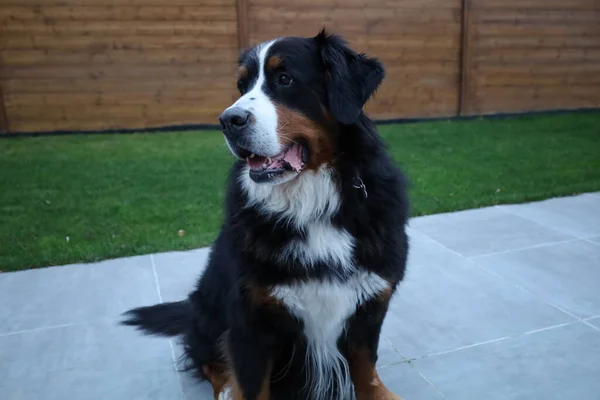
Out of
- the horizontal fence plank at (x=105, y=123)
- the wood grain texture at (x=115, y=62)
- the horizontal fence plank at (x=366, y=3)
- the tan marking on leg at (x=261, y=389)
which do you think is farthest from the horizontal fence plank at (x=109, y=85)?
the tan marking on leg at (x=261, y=389)

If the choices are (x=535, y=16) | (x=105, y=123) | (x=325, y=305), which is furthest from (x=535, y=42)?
(x=325, y=305)

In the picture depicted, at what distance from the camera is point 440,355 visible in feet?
8.35

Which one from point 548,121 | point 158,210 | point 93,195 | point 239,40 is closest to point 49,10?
point 239,40

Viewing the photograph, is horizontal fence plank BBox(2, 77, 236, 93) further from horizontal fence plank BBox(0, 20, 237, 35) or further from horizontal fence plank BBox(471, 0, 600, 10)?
horizontal fence plank BBox(471, 0, 600, 10)

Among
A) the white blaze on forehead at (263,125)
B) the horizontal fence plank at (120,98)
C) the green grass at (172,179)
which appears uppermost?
the white blaze on forehead at (263,125)

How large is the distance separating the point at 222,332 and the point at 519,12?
8822mm

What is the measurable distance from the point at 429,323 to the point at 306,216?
1215 mm

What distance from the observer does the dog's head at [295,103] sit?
1.89m

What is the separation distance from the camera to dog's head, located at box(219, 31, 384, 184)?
189 centimetres

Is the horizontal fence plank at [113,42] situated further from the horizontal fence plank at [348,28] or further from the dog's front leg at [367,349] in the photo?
the dog's front leg at [367,349]

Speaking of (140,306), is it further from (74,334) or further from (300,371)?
(300,371)

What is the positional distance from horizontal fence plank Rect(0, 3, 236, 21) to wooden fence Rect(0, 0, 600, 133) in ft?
0.05

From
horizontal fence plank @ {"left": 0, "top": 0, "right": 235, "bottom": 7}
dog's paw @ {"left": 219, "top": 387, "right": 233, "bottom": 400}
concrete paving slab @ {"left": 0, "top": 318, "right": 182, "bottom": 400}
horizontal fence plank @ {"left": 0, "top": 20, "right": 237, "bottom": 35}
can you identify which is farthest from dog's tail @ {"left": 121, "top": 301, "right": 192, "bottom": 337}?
horizontal fence plank @ {"left": 0, "top": 0, "right": 235, "bottom": 7}

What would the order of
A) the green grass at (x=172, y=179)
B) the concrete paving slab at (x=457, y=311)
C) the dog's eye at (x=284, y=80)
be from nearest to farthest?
the dog's eye at (x=284, y=80), the concrete paving slab at (x=457, y=311), the green grass at (x=172, y=179)
